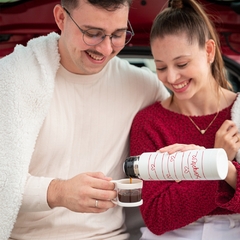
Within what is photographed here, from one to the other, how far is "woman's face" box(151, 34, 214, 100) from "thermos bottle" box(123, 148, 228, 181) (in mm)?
489

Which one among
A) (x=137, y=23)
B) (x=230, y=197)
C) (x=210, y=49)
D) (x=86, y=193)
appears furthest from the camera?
(x=137, y=23)

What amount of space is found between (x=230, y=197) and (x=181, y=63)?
0.50m

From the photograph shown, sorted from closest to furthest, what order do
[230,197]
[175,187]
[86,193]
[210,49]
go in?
1. [86,193]
2. [230,197]
3. [175,187]
4. [210,49]

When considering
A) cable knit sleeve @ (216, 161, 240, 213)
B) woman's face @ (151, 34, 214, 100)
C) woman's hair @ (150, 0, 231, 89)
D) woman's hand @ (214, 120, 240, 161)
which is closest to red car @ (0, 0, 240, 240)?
woman's hair @ (150, 0, 231, 89)

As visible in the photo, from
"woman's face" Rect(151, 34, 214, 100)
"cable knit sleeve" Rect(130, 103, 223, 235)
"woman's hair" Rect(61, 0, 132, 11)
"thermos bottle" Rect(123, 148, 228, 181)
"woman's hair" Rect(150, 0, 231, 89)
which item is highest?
"woman's hair" Rect(61, 0, 132, 11)

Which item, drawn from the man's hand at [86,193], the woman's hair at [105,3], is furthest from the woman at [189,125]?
the man's hand at [86,193]

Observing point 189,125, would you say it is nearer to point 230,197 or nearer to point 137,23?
point 230,197

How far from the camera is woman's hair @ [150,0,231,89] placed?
191 cm

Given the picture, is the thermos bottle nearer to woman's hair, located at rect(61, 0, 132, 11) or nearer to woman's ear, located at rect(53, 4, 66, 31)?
woman's hair, located at rect(61, 0, 132, 11)

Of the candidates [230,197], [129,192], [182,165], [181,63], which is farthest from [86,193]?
[181,63]

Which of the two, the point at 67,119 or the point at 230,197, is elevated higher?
the point at 67,119

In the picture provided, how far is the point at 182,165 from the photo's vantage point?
4.64ft

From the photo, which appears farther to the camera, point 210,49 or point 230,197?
point 210,49

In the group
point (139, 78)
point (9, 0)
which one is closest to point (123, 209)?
point (139, 78)
